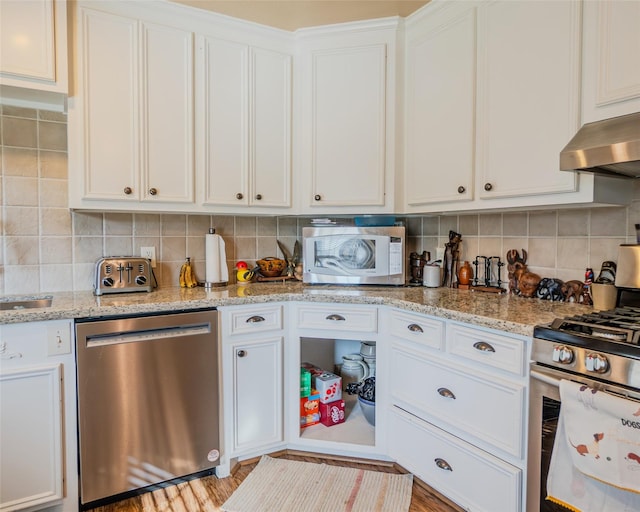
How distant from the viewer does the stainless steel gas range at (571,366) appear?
1.14 m

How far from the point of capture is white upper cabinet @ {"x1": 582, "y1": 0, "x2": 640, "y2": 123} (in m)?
1.35

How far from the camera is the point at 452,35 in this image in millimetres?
A: 1982

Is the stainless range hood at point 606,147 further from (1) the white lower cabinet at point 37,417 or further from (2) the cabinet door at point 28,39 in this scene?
(2) the cabinet door at point 28,39

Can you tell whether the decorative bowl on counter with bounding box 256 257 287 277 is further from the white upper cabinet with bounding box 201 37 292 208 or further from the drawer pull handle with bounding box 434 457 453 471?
the drawer pull handle with bounding box 434 457 453 471

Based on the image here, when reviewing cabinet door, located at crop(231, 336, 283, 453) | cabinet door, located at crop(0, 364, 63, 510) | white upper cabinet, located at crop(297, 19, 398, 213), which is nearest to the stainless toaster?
cabinet door, located at crop(0, 364, 63, 510)

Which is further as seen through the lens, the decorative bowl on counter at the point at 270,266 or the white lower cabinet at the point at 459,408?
the decorative bowl on counter at the point at 270,266

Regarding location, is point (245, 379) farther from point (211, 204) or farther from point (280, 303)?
point (211, 204)

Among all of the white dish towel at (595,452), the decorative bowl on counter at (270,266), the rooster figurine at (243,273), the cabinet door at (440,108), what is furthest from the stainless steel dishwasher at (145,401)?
the white dish towel at (595,452)

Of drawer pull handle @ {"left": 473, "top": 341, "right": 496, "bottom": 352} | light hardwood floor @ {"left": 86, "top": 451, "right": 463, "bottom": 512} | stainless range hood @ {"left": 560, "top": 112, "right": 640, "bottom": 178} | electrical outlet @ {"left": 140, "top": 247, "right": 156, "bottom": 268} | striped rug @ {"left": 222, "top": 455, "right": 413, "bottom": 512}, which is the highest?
stainless range hood @ {"left": 560, "top": 112, "right": 640, "bottom": 178}

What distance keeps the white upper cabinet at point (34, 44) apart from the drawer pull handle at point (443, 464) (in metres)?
2.36

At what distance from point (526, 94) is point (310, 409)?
75.9 inches

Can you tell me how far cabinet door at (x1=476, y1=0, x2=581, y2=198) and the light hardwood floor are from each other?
1.42 metres

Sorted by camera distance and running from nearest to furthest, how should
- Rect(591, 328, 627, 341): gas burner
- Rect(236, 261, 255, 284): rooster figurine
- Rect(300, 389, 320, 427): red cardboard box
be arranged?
1. Rect(591, 328, 627, 341): gas burner
2. Rect(300, 389, 320, 427): red cardboard box
3. Rect(236, 261, 255, 284): rooster figurine

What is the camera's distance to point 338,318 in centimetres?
207
